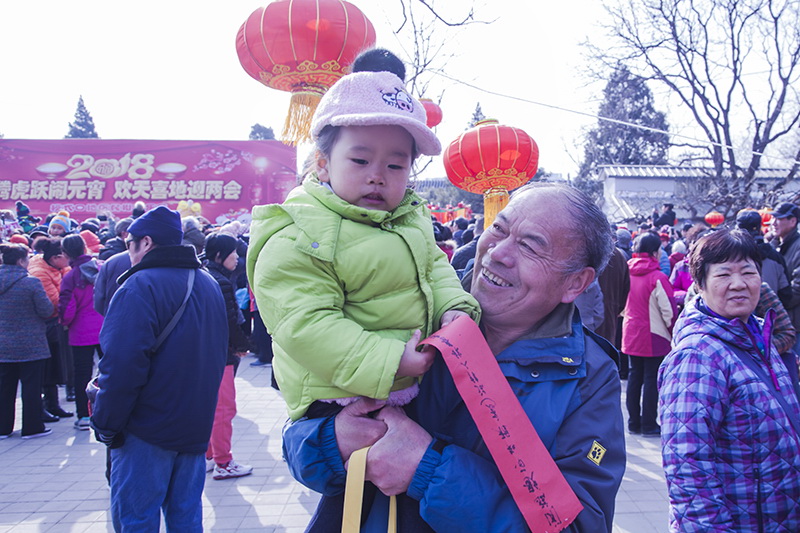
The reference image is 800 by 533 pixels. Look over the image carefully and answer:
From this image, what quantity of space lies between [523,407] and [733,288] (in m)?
1.52

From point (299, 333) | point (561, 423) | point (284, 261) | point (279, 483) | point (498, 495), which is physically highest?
point (284, 261)

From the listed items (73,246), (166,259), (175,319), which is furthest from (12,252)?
(175,319)

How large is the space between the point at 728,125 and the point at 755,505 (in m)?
21.8

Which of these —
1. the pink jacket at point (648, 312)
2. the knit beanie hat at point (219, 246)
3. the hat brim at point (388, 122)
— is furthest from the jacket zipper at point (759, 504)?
the knit beanie hat at point (219, 246)

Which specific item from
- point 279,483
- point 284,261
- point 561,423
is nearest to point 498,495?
point 561,423

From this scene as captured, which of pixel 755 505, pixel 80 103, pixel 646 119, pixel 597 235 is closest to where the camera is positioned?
pixel 597 235

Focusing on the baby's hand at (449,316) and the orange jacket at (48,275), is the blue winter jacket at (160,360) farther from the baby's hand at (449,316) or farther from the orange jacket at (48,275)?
the orange jacket at (48,275)

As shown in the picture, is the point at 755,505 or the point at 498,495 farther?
the point at 755,505

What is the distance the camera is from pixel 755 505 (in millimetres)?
1953

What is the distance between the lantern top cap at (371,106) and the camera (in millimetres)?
1385

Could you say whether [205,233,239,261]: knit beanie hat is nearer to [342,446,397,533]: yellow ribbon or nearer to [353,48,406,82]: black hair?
[353,48,406,82]: black hair

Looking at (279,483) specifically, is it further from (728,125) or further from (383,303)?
(728,125)

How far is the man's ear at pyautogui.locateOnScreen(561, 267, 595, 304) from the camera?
1.50 metres

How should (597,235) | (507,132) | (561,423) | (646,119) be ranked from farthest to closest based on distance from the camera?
(646,119)
(507,132)
(597,235)
(561,423)
